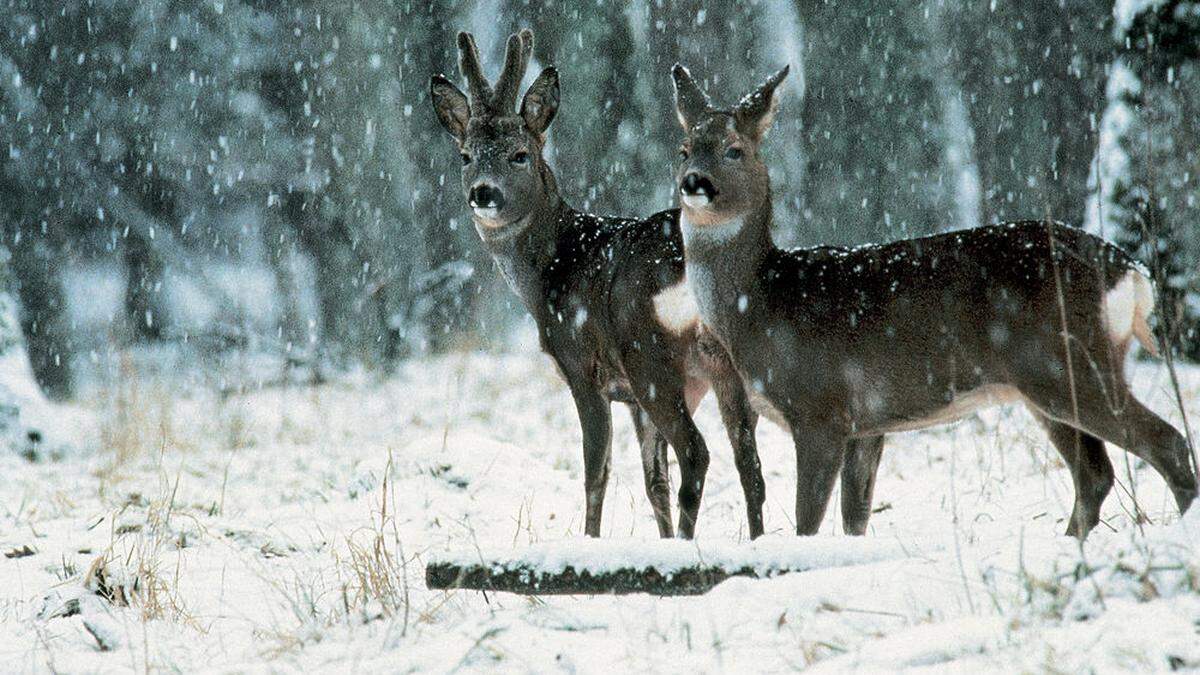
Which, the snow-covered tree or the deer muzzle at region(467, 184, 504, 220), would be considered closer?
the deer muzzle at region(467, 184, 504, 220)

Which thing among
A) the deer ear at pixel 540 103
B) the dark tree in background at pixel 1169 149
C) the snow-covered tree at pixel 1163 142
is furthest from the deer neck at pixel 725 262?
the dark tree in background at pixel 1169 149

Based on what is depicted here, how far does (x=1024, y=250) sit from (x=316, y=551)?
3371mm

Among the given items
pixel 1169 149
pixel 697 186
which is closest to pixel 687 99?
pixel 697 186

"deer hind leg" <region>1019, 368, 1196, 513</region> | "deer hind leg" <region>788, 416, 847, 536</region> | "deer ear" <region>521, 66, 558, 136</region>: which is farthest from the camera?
"deer ear" <region>521, 66, 558, 136</region>

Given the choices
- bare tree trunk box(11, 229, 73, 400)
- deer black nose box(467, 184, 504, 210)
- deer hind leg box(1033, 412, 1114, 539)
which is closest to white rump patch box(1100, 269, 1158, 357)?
deer hind leg box(1033, 412, 1114, 539)

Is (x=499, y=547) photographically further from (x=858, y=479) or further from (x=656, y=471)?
(x=858, y=479)

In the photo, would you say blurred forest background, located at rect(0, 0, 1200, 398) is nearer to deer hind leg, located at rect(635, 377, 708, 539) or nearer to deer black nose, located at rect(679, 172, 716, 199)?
deer hind leg, located at rect(635, 377, 708, 539)

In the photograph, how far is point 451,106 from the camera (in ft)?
21.3

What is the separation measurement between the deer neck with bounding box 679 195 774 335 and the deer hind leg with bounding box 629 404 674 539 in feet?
2.84

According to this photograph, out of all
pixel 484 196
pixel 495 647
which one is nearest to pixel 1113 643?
pixel 495 647

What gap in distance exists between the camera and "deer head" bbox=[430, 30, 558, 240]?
6191 millimetres

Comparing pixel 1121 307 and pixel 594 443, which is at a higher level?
pixel 1121 307

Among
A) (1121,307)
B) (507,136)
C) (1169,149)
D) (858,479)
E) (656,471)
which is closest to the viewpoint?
(1121,307)

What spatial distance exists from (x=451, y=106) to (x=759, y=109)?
1.86m
